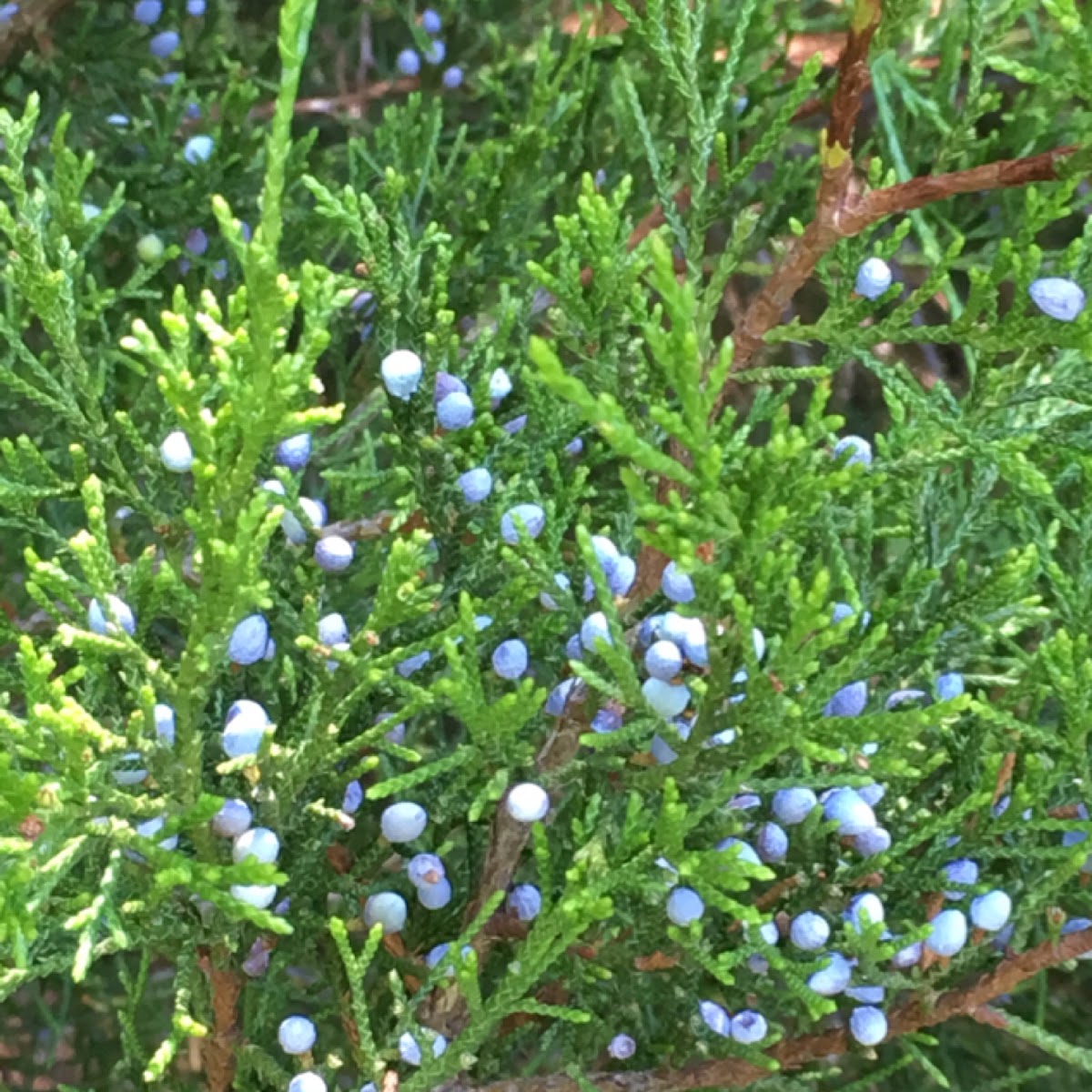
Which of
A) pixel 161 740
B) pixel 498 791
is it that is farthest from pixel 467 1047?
pixel 161 740

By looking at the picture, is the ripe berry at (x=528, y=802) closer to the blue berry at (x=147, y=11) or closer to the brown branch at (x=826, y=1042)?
the brown branch at (x=826, y=1042)

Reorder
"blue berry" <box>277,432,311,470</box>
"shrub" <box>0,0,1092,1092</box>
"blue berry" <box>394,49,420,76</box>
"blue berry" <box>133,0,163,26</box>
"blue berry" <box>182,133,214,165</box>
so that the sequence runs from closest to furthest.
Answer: "shrub" <box>0,0,1092,1092</box>
"blue berry" <box>277,432,311,470</box>
"blue berry" <box>182,133,214,165</box>
"blue berry" <box>133,0,163,26</box>
"blue berry" <box>394,49,420,76</box>

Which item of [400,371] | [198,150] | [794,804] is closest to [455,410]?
[400,371]

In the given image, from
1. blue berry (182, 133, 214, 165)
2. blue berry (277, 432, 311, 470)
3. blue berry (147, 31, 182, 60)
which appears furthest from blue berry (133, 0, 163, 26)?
blue berry (277, 432, 311, 470)

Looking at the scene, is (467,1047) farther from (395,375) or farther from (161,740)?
(395,375)

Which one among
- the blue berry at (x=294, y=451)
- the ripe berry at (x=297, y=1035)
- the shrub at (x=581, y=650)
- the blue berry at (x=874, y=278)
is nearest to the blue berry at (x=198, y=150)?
the shrub at (x=581, y=650)

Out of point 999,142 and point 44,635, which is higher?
point 999,142

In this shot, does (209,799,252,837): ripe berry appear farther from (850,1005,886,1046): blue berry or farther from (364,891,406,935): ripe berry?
(850,1005,886,1046): blue berry
